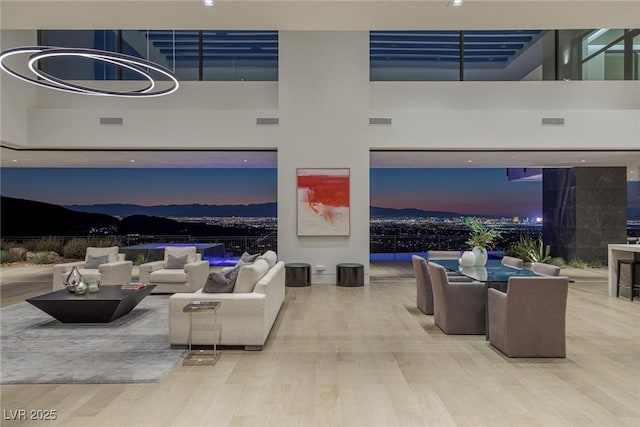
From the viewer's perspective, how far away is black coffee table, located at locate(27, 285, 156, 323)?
558 cm

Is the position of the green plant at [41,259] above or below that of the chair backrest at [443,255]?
below

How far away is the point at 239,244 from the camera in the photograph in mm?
14266

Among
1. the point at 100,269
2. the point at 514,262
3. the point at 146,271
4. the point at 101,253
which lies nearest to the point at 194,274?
the point at 146,271

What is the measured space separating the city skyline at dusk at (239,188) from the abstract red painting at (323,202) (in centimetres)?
690

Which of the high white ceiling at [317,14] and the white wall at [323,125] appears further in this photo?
the white wall at [323,125]

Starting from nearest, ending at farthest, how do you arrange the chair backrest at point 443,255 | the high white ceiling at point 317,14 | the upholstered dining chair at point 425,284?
the high white ceiling at point 317,14 → the upholstered dining chair at point 425,284 → the chair backrest at point 443,255

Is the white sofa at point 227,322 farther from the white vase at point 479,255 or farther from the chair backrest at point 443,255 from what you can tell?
the chair backrest at point 443,255

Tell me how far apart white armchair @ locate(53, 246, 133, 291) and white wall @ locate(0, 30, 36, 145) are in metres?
2.93

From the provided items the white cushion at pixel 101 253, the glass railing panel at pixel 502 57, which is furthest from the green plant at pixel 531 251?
the white cushion at pixel 101 253

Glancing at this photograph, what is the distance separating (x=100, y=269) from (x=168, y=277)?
1.17 m

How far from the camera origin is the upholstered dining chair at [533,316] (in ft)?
13.9

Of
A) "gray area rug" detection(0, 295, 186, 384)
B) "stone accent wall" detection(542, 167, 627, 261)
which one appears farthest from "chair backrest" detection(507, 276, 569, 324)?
"stone accent wall" detection(542, 167, 627, 261)

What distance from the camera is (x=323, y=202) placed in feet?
30.7

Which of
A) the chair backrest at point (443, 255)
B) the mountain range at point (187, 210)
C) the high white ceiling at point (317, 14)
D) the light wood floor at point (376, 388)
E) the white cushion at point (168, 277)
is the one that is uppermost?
the high white ceiling at point (317, 14)
